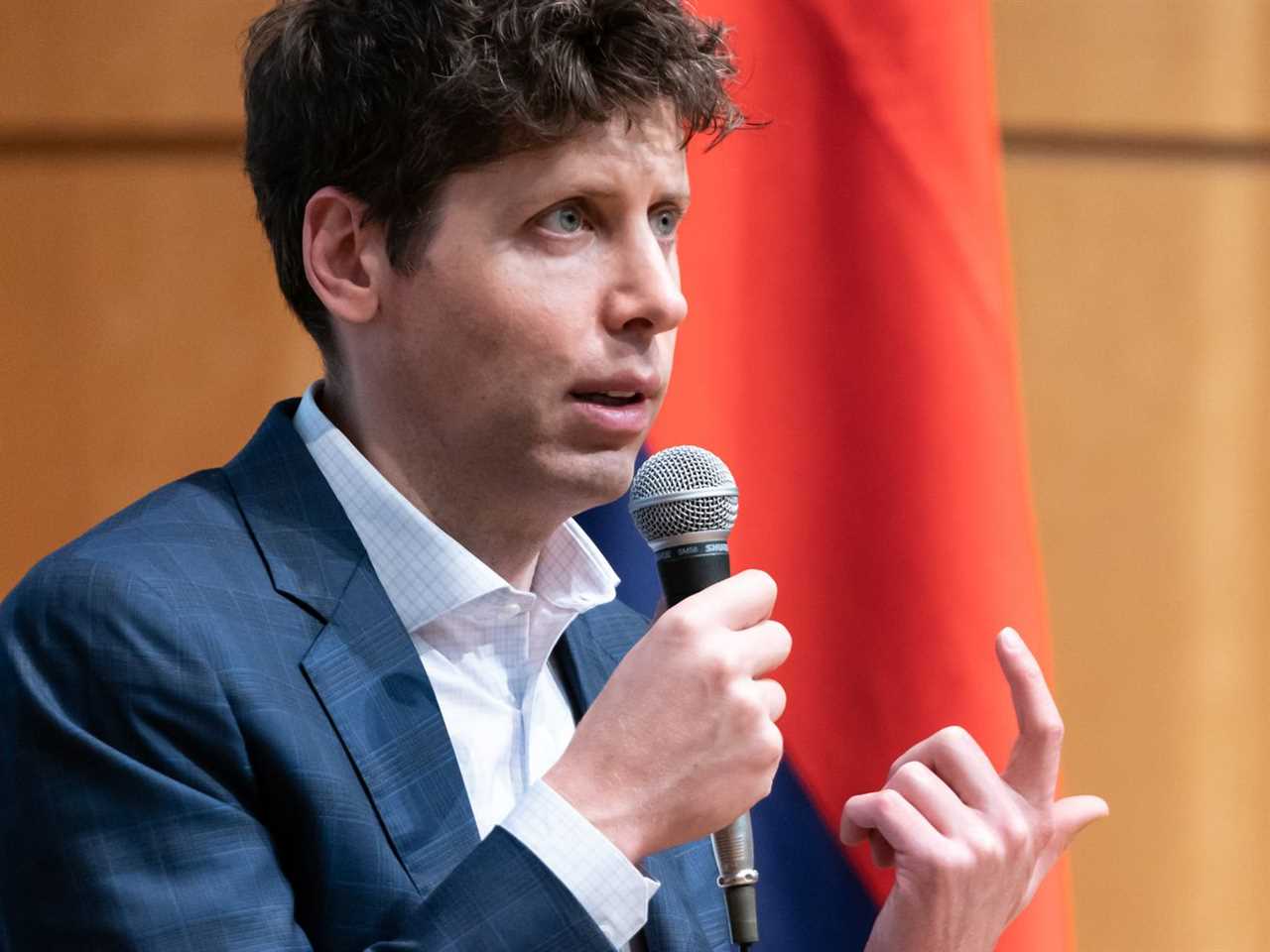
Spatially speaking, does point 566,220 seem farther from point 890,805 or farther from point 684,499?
point 890,805

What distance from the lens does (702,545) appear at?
3.27 feet

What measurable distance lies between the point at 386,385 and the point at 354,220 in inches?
5.2

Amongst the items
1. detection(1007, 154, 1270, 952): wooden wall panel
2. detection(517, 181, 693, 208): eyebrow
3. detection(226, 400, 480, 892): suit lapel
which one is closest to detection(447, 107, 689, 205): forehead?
detection(517, 181, 693, 208): eyebrow

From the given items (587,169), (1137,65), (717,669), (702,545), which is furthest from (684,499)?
(1137,65)

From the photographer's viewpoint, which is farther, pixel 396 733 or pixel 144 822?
pixel 396 733

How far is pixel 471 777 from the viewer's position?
3.53 feet

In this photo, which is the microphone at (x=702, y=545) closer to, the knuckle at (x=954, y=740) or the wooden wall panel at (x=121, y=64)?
the knuckle at (x=954, y=740)

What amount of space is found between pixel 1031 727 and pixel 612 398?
1.31 ft

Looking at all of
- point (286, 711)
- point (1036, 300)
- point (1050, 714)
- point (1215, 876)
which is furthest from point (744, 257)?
point (1215, 876)

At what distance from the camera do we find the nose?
3.44ft

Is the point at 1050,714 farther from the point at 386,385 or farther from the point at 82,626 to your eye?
the point at 82,626

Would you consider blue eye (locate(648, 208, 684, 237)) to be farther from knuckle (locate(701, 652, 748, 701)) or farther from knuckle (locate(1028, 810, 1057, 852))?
knuckle (locate(1028, 810, 1057, 852))

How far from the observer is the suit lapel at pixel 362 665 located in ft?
3.22

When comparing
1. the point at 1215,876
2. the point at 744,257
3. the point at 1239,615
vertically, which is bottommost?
the point at 1215,876
